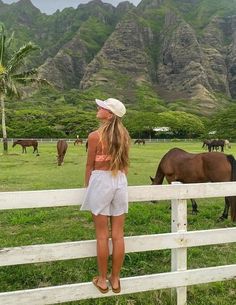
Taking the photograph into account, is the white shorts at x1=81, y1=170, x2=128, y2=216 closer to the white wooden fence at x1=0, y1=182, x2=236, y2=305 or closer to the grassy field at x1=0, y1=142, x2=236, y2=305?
the white wooden fence at x1=0, y1=182, x2=236, y2=305

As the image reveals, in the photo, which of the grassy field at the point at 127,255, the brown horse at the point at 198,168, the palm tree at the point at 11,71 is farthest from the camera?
the palm tree at the point at 11,71

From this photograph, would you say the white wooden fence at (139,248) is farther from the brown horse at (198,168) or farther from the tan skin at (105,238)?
the brown horse at (198,168)

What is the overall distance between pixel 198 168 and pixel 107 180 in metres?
6.44

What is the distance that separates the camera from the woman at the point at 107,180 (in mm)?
4352

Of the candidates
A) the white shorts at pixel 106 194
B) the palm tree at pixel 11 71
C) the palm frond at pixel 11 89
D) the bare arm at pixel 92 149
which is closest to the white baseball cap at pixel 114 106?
the bare arm at pixel 92 149

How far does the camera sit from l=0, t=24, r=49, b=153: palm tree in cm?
3322

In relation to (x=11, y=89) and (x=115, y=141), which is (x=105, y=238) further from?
(x=11, y=89)

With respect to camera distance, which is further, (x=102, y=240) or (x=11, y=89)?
(x=11, y=89)

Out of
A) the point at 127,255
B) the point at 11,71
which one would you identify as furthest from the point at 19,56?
the point at 127,255

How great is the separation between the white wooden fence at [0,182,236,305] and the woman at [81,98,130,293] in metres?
0.22

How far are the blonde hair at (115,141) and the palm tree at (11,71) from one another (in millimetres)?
30003

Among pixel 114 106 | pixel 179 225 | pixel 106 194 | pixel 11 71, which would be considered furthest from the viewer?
pixel 11 71

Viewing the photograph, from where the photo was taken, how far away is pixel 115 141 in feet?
14.4

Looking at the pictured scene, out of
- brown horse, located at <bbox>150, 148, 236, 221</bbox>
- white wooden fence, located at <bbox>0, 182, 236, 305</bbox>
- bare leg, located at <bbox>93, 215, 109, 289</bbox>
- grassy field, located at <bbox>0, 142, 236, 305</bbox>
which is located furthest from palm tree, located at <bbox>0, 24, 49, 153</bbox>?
bare leg, located at <bbox>93, 215, 109, 289</bbox>
